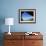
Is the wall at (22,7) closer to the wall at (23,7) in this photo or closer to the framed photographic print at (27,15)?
the wall at (23,7)

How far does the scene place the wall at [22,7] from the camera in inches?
181

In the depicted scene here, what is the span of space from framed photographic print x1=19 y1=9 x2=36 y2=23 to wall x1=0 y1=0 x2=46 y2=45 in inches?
4.1

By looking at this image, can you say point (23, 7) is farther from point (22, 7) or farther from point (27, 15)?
A: point (27, 15)

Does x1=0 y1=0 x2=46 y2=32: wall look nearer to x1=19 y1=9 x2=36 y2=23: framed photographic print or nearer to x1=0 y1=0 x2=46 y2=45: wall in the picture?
x1=0 y1=0 x2=46 y2=45: wall

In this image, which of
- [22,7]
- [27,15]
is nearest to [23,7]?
[22,7]

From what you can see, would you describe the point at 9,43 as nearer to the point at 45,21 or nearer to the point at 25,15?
the point at 25,15

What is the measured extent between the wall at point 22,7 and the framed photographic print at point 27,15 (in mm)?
105

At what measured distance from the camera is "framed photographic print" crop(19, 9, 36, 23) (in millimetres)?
4590

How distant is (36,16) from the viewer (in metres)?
4.61

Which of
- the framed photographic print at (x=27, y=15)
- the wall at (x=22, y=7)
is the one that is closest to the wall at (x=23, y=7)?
the wall at (x=22, y=7)

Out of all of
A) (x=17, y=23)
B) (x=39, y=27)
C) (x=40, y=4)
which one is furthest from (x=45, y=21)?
(x=17, y=23)

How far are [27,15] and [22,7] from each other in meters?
0.32

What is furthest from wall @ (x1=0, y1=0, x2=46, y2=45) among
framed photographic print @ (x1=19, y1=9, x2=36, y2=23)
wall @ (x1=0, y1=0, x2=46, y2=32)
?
framed photographic print @ (x1=19, y1=9, x2=36, y2=23)

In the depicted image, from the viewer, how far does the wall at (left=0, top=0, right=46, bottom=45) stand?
15.1ft
